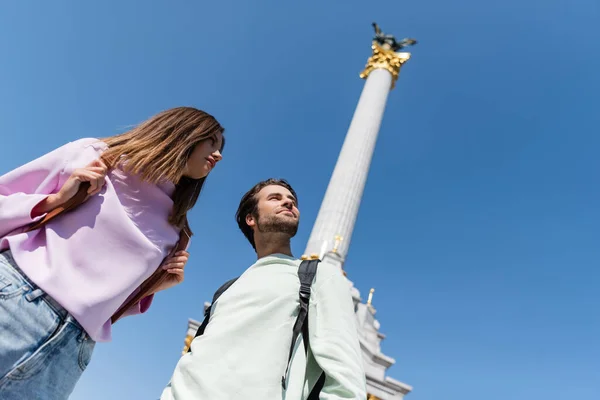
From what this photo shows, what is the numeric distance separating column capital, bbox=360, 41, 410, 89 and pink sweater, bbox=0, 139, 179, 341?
996 inches

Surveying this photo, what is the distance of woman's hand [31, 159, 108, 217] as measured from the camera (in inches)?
107

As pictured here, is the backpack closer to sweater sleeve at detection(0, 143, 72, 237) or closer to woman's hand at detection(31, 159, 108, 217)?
woman's hand at detection(31, 159, 108, 217)

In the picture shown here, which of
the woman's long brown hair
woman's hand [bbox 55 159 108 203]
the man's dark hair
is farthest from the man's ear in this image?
woman's hand [bbox 55 159 108 203]

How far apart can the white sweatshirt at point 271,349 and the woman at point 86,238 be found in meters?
0.52

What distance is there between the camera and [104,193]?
9.53ft

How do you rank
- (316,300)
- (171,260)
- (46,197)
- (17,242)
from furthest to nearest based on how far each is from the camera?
(171,260) < (316,300) < (46,197) < (17,242)

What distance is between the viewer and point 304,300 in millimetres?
2922

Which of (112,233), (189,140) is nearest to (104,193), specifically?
(112,233)

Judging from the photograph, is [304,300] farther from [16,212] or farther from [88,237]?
[16,212]

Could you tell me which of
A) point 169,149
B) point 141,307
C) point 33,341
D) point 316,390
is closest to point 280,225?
point 169,149

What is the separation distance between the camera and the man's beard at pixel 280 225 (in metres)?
3.65

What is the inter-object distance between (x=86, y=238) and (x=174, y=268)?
0.61 m

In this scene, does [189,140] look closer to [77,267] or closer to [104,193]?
[104,193]

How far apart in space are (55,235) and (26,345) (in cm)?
59
